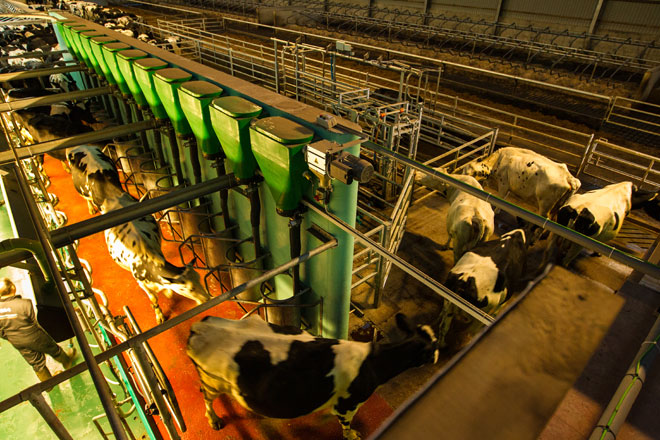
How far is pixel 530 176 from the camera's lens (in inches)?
242

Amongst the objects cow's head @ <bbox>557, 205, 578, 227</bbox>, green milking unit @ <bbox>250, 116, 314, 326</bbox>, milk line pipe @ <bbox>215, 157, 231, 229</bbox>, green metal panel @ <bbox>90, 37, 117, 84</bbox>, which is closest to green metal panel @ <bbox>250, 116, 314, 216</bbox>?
green milking unit @ <bbox>250, 116, 314, 326</bbox>

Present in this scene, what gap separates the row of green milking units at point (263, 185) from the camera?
8.03 feet

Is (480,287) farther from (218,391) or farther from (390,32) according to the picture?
(390,32)

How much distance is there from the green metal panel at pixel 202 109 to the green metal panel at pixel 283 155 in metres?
0.78

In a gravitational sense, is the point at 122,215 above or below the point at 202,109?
below

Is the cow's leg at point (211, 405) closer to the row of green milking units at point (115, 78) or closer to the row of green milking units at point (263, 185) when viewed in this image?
the row of green milking units at point (263, 185)

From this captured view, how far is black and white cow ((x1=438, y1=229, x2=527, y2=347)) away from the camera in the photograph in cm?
381

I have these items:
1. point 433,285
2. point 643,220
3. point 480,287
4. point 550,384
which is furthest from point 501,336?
point 643,220

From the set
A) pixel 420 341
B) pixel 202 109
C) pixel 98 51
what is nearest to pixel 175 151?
pixel 202 109

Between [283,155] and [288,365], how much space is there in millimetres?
1397

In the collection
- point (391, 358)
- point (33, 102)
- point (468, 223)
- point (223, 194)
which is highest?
point (33, 102)

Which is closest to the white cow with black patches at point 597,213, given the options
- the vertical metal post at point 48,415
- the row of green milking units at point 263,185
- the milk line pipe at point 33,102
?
the row of green milking units at point 263,185

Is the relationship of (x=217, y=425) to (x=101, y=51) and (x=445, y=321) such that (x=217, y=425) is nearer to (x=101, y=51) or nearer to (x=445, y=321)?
(x=445, y=321)

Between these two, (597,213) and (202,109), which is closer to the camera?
(202,109)
